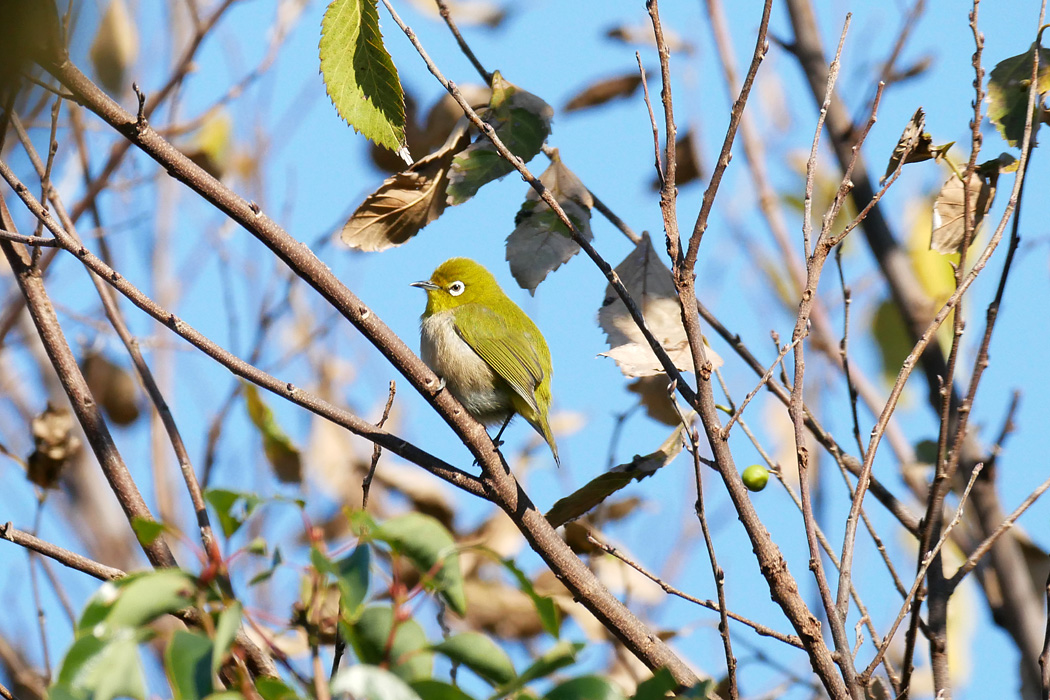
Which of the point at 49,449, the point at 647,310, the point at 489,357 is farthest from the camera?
the point at 489,357

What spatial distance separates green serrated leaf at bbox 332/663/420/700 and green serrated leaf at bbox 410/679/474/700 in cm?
7

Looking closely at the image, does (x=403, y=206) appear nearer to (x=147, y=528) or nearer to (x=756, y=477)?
(x=756, y=477)

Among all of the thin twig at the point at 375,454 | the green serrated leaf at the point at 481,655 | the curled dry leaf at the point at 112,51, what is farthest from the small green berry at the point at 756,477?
the curled dry leaf at the point at 112,51

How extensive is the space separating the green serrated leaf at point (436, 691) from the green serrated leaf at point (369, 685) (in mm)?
68

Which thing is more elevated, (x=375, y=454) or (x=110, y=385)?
(x=110, y=385)

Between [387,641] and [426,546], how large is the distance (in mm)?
148

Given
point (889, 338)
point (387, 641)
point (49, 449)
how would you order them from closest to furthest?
point (387, 641), point (49, 449), point (889, 338)

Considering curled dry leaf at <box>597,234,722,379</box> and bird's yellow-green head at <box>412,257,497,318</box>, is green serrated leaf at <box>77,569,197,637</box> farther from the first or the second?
bird's yellow-green head at <box>412,257,497,318</box>

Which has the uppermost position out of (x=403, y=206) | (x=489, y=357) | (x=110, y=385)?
(x=489, y=357)

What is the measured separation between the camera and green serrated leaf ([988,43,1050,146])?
2605 mm

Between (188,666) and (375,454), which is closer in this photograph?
(188,666)

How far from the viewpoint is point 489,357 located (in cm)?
421

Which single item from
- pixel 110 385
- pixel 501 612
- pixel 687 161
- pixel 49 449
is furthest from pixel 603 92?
pixel 110 385

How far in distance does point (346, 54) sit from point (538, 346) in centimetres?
242
